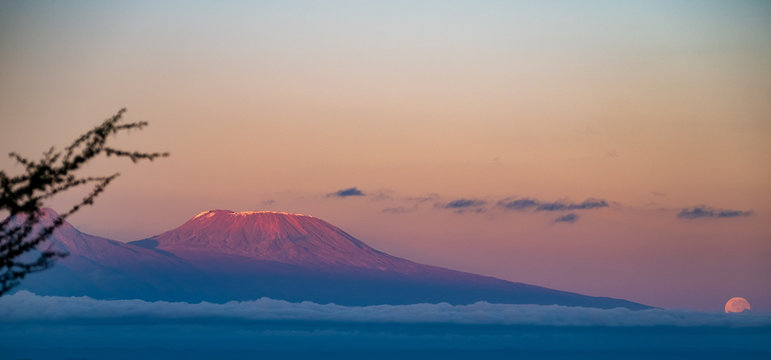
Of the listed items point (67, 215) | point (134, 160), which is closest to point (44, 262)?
point (67, 215)

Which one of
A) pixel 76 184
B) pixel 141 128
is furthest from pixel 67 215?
pixel 141 128

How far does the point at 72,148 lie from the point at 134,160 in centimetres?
105

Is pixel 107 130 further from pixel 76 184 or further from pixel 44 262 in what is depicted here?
pixel 44 262

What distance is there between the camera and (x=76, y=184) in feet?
63.3

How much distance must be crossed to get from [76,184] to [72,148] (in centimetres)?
62

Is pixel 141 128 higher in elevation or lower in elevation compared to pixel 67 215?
higher

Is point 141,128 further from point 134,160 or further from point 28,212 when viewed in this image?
point 28,212

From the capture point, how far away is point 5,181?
18812 mm

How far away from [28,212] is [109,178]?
168 cm

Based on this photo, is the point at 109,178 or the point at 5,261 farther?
the point at 109,178

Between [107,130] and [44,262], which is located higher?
[107,130]

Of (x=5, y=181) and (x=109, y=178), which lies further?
(x=109, y=178)

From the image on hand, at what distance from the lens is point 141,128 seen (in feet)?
65.3

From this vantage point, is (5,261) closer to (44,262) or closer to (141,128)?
(44,262)
